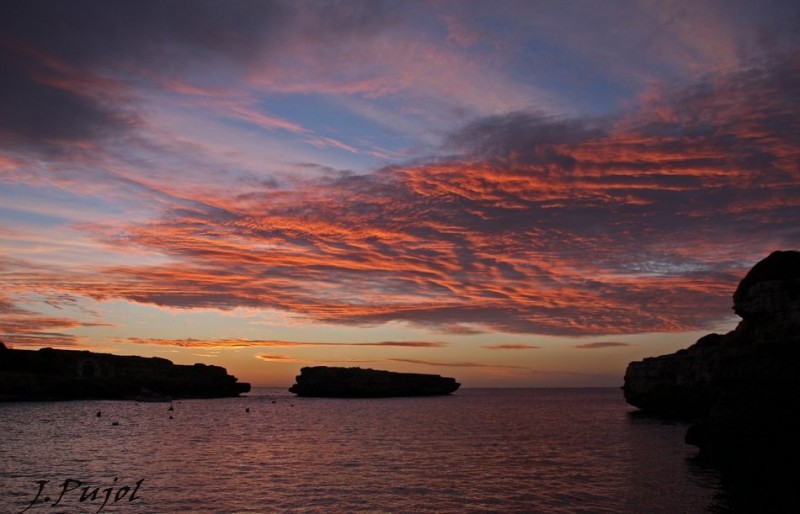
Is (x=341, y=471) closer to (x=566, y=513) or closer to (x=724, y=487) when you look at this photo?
(x=566, y=513)

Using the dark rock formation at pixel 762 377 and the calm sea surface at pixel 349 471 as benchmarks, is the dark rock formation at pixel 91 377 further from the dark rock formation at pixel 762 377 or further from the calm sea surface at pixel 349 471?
the dark rock formation at pixel 762 377

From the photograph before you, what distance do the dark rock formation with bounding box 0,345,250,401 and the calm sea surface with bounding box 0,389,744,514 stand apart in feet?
252

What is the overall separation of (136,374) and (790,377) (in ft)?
564

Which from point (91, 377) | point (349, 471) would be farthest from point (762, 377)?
point (91, 377)

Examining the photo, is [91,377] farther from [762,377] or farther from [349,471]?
[762,377]

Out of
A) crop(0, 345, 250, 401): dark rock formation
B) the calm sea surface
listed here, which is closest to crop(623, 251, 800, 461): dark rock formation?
the calm sea surface

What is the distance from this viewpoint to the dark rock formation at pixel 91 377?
13888 centimetres

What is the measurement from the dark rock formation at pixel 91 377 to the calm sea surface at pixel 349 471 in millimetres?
76791

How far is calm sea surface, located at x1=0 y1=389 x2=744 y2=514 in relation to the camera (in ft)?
102

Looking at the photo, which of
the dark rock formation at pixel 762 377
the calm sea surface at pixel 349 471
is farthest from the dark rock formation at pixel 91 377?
the dark rock formation at pixel 762 377

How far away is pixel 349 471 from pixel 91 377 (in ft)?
477

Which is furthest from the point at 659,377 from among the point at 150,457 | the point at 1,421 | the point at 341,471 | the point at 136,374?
the point at 136,374

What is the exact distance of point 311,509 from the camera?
1177 inches

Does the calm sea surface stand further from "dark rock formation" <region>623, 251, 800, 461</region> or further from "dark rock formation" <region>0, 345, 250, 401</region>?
"dark rock formation" <region>0, 345, 250, 401</region>
